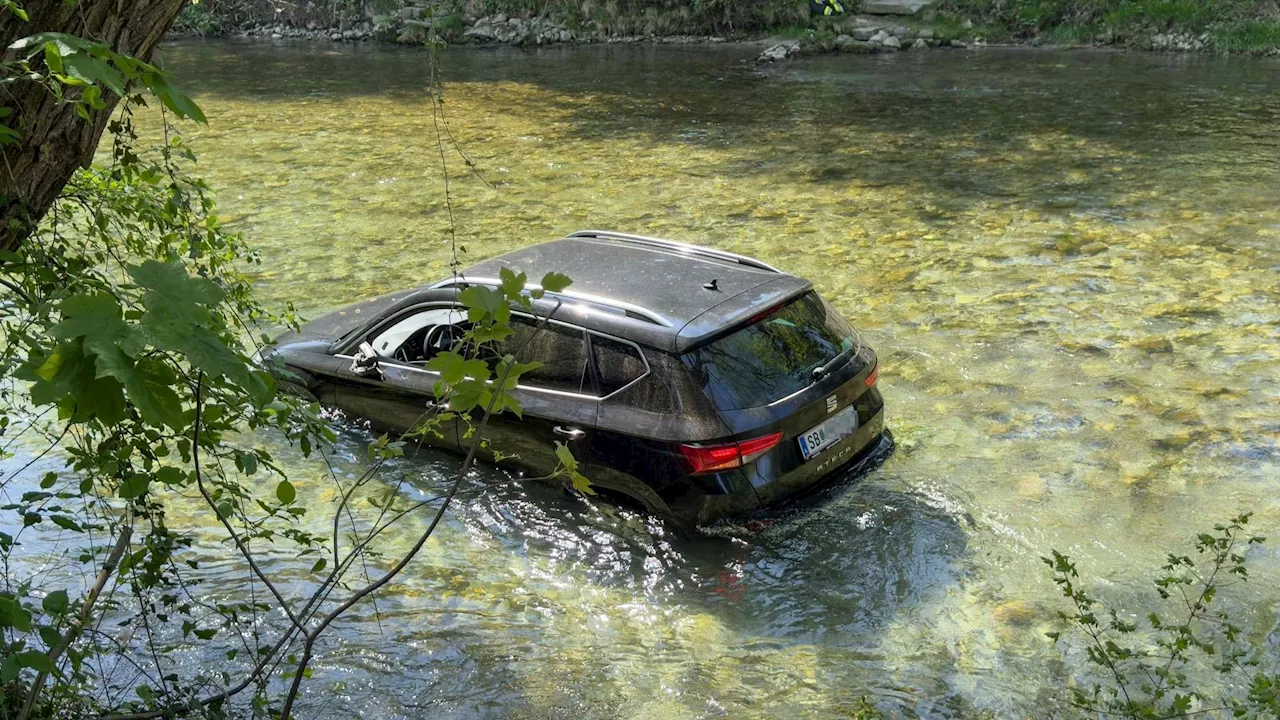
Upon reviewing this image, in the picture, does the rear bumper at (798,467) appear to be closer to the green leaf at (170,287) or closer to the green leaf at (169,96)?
the green leaf at (169,96)

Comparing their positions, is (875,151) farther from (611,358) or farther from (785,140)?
(611,358)

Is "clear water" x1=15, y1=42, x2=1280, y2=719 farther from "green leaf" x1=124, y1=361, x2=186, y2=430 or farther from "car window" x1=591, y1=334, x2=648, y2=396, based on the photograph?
"green leaf" x1=124, y1=361, x2=186, y2=430

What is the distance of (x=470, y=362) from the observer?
288 cm

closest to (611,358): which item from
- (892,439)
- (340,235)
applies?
(892,439)

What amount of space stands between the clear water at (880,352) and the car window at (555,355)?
77 cm

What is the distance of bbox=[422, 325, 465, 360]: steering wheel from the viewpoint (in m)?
6.61

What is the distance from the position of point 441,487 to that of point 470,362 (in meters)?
4.01

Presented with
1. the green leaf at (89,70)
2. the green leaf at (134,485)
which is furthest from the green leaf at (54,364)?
the green leaf at (134,485)

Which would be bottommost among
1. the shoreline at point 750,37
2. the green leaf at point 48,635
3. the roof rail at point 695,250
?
the green leaf at point 48,635

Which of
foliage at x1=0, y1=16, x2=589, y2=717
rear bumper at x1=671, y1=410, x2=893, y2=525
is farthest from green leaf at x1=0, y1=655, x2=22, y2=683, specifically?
rear bumper at x1=671, y1=410, x2=893, y2=525

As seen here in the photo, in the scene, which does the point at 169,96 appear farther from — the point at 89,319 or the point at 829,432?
the point at 829,432

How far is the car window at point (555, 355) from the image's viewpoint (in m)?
6.09

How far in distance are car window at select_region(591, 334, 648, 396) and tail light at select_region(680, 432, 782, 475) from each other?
0.51 m

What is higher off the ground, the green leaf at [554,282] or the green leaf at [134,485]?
the green leaf at [554,282]
